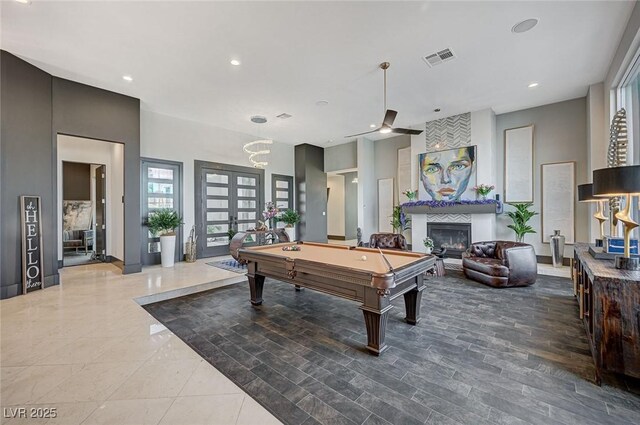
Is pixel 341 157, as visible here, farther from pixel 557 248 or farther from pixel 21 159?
pixel 21 159

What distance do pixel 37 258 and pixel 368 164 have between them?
26.5 ft

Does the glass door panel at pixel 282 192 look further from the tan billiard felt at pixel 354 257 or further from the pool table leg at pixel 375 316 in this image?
the pool table leg at pixel 375 316

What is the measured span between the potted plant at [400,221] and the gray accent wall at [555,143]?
2310 millimetres

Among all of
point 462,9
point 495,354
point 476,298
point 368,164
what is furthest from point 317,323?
point 368,164

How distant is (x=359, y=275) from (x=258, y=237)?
634 centimetres

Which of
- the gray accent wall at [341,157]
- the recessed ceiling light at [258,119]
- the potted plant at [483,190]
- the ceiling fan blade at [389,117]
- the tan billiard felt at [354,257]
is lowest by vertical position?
the tan billiard felt at [354,257]

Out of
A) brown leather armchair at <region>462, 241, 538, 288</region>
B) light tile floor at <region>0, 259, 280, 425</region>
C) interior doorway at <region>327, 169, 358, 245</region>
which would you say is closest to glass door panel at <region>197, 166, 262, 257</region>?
light tile floor at <region>0, 259, 280, 425</region>

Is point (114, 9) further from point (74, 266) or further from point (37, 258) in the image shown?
point (74, 266)

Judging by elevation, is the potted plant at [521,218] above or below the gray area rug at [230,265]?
above

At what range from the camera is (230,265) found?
611 centimetres

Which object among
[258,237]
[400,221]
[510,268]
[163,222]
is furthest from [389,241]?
[163,222]

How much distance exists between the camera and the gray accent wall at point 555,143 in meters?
5.83

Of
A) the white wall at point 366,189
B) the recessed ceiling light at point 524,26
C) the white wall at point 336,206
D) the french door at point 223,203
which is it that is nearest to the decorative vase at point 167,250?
the french door at point 223,203

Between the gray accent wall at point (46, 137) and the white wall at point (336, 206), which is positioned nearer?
the gray accent wall at point (46, 137)
